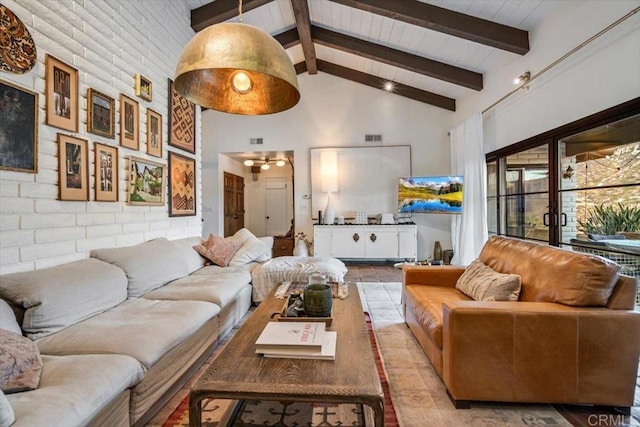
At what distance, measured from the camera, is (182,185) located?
407cm

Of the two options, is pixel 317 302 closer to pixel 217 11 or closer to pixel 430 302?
pixel 430 302

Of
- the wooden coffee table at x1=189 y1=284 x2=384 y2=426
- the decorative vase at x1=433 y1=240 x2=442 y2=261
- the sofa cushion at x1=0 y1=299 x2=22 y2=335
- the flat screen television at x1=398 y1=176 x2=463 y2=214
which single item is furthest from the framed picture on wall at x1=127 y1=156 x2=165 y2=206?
the decorative vase at x1=433 y1=240 x2=442 y2=261

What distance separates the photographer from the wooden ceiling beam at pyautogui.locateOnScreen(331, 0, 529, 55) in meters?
3.67

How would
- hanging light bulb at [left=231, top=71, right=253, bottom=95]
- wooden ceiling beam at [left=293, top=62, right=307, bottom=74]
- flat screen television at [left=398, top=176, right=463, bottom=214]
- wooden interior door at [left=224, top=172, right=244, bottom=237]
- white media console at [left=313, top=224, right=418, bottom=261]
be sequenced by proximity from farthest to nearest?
wooden interior door at [left=224, top=172, right=244, bottom=237] → wooden ceiling beam at [left=293, top=62, right=307, bottom=74] → white media console at [left=313, top=224, right=418, bottom=261] → flat screen television at [left=398, top=176, right=463, bottom=214] → hanging light bulb at [left=231, top=71, right=253, bottom=95]

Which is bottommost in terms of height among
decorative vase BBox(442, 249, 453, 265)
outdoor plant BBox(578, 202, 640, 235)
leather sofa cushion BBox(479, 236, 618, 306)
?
decorative vase BBox(442, 249, 453, 265)

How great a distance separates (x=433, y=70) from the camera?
16.2 ft

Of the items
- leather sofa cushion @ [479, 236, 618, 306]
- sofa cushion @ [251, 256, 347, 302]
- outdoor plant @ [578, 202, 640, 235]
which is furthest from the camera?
sofa cushion @ [251, 256, 347, 302]

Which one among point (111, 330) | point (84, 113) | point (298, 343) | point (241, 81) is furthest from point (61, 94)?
point (298, 343)

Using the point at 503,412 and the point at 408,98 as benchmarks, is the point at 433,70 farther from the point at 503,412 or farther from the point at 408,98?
the point at 503,412

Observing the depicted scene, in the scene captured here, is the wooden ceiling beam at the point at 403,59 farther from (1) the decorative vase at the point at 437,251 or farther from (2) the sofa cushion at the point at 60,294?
(2) the sofa cushion at the point at 60,294

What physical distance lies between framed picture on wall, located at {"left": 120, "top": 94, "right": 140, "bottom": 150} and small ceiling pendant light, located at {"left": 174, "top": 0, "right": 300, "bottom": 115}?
5.42 feet

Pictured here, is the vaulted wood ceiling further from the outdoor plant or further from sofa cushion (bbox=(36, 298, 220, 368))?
sofa cushion (bbox=(36, 298, 220, 368))

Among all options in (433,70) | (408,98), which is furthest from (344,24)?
(408,98)

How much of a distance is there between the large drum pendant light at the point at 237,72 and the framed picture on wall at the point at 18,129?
1.11 meters
